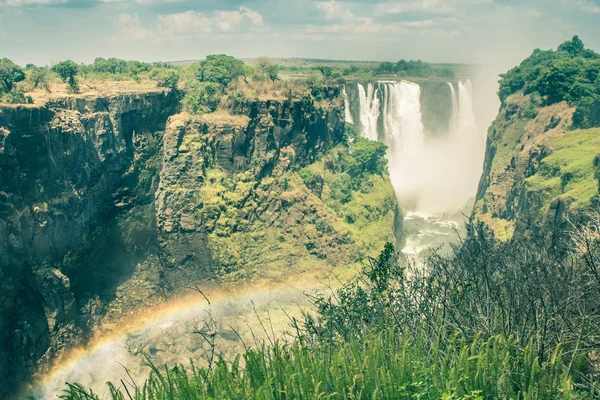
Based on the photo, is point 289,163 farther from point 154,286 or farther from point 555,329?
point 555,329

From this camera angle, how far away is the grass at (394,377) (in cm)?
1002

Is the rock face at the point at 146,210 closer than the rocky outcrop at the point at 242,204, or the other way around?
the rock face at the point at 146,210

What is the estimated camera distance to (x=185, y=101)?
150 feet

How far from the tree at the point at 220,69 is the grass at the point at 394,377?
124ft

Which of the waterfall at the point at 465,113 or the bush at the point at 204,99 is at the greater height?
the bush at the point at 204,99

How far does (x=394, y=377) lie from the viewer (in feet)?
35.6

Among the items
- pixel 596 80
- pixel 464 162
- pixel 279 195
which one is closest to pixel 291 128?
pixel 279 195

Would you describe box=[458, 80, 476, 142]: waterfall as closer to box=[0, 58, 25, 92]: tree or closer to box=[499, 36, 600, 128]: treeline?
box=[499, 36, 600, 128]: treeline

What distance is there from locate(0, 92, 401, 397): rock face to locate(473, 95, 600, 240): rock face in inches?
385

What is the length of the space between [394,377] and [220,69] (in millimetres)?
41030

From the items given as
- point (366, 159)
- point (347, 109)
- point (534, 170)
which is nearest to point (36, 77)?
point (366, 159)

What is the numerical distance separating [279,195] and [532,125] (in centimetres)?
2500

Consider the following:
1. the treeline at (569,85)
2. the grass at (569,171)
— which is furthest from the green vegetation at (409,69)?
the grass at (569,171)

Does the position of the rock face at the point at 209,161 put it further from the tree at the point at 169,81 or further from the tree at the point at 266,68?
the tree at the point at 266,68
